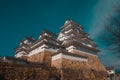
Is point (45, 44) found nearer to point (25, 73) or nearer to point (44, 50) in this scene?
point (44, 50)

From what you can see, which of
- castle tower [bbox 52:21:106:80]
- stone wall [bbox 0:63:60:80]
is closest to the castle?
castle tower [bbox 52:21:106:80]

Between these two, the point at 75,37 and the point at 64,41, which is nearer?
the point at 75,37

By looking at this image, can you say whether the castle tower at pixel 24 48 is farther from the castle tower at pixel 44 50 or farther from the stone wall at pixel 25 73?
the stone wall at pixel 25 73

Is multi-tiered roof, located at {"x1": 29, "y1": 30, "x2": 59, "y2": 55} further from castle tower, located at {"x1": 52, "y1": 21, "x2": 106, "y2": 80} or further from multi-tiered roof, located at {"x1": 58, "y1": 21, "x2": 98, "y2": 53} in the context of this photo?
multi-tiered roof, located at {"x1": 58, "y1": 21, "x2": 98, "y2": 53}

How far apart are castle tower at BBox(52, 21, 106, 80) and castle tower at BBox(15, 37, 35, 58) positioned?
312 inches

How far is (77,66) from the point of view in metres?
21.6

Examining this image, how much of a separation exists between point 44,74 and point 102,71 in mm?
13994

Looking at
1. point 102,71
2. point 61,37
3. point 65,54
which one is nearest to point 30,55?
point 61,37

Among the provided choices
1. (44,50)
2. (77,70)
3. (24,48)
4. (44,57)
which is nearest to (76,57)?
(77,70)

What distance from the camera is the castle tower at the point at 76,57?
20109mm

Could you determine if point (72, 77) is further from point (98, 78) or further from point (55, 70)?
point (98, 78)

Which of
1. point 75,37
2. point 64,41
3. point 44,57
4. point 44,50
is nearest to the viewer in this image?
point 44,57

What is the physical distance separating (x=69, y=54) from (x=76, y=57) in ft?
5.28

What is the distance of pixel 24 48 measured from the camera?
108 feet
